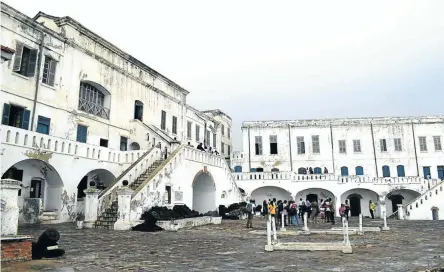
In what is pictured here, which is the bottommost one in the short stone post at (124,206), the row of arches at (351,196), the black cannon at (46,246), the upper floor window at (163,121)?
the black cannon at (46,246)

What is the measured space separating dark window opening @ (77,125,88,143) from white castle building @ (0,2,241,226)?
9 centimetres

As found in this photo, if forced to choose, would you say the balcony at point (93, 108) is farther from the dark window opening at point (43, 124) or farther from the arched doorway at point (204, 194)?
the arched doorway at point (204, 194)

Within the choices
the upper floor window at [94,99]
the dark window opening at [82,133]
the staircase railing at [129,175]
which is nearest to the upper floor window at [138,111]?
the upper floor window at [94,99]

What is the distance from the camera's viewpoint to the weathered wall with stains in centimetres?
3953

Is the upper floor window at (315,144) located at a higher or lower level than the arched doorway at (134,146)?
higher

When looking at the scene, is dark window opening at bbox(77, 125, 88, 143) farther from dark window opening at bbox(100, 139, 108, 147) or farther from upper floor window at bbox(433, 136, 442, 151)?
upper floor window at bbox(433, 136, 442, 151)

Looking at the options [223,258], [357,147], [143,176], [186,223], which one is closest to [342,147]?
[357,147]

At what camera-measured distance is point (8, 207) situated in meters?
6.98

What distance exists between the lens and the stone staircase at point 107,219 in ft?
52.7

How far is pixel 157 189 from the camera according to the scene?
18266mm

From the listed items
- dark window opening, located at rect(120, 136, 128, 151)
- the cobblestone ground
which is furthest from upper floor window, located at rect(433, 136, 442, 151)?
dark window opening, located at rect(120, 136, 128, 151)

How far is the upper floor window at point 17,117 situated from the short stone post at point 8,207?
13.0 meters

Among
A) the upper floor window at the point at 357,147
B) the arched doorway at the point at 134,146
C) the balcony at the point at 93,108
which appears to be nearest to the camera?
the balcony at the point at 93,108

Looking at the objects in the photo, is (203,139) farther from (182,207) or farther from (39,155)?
(39,155)
